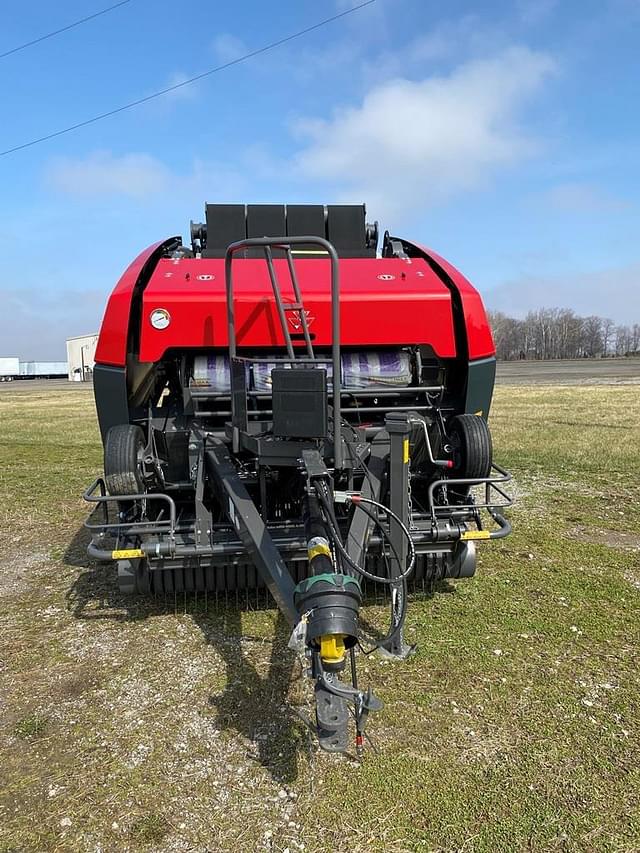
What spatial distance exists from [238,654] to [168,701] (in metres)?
0.49

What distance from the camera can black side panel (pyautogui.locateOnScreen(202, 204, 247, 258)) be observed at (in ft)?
16.5

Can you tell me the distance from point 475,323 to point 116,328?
7.31ft

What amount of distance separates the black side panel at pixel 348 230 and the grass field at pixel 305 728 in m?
2.64

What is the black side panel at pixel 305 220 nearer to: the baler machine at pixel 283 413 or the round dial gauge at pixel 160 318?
the baler machine at pixel 283 413

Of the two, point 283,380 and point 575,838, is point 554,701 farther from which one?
point 283,380

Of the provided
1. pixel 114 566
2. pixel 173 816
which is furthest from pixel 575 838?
pixel 114 566

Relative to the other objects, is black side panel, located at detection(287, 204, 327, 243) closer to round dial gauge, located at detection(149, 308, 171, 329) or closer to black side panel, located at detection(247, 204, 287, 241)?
black side panel, located at detection(247, 204, 287, 241)

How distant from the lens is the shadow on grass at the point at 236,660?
2.61m

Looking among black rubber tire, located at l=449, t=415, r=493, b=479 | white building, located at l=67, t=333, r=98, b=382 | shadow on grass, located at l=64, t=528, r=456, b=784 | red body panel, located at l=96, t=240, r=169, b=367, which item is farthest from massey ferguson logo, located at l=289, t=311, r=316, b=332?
white building, located at l=67, t=333, r=98, b=382

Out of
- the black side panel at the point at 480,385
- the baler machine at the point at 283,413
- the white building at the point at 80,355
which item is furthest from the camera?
the white building at the point at 80,355

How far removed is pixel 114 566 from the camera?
483 cm

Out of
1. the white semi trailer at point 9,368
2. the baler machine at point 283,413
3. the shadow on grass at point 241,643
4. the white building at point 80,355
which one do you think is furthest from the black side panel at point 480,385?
the white semi trailer at point 9,368

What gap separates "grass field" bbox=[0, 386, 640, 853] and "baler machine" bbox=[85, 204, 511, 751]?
12.9 inches

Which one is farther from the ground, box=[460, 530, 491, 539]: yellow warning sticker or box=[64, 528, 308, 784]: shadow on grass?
box=[460, 530, 491, 539]: yellow warning sticker
